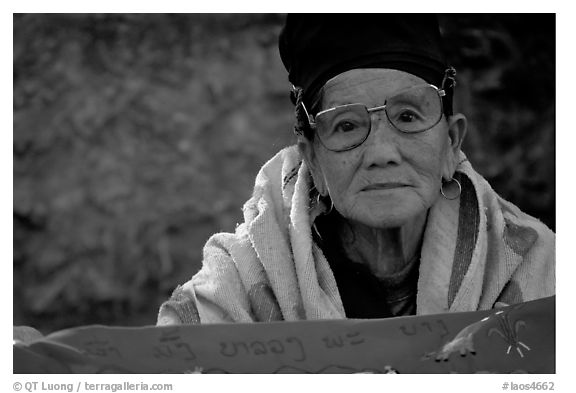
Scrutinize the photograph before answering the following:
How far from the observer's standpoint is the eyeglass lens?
8.96ft

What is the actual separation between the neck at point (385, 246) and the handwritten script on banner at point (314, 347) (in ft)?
1.31

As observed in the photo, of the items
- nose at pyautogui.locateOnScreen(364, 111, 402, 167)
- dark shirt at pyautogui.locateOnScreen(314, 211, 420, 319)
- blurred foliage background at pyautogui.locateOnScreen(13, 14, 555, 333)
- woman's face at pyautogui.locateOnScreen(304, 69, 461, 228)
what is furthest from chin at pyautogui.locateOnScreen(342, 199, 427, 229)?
blurred foliage background at pyautogui.locateOnScreen(13, 14, 555, 333)

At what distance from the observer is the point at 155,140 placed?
169 inches

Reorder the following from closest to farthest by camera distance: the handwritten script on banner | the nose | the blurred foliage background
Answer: the handwritten script on banner → the nose → the blurred foliage background

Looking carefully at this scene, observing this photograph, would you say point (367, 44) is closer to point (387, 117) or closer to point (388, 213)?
point (387, 117)

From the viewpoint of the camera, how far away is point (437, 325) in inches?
101

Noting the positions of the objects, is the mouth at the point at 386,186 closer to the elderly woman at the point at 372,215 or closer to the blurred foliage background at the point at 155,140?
the elderly woman at the point at 372,215

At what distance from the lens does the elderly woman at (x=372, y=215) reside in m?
2.75

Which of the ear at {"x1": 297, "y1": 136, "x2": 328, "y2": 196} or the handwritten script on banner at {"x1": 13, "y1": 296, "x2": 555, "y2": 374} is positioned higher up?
the ear at {"x1": 297, "y1": 136, "x2": 328, "y2": 196}

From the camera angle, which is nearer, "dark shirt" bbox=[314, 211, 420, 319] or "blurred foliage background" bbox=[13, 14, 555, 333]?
"dark shirt" bbox=[314, 211, 420, 319]

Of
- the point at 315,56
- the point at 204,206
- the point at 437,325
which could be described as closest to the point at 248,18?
the point at 204,206

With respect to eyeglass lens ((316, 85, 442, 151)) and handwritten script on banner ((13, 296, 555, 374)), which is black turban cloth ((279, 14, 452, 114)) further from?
handwritten script on banner ((13, 296, 555, 374))

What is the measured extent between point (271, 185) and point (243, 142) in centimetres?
130

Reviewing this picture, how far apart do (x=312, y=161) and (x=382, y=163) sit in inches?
13.0
